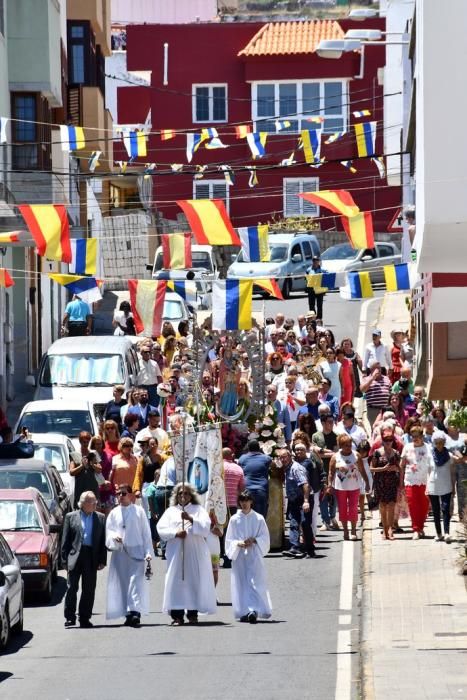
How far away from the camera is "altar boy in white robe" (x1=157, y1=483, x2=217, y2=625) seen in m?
18.3

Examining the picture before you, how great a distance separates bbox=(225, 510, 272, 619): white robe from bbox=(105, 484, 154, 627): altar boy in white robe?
932 mm

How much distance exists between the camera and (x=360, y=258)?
4866cm

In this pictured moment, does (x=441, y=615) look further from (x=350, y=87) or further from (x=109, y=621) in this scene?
(x=350, y=87)

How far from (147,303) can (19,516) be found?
33.7 ft

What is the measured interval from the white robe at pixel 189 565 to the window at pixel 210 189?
43.2 meters

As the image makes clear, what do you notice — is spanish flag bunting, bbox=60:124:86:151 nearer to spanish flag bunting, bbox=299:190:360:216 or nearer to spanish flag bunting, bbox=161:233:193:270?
spanish flag bunting, bbox=161:233:193:270

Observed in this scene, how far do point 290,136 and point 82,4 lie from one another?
14.6 meters

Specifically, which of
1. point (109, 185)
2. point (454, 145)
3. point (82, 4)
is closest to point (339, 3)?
point (109, 185)

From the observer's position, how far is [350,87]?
61.4 m

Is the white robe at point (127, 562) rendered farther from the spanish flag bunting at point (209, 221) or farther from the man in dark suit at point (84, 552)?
the spanish flag bunting at point (209, 221)

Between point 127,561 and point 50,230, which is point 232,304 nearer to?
point 50,230

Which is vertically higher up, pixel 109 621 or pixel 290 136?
pixel 290 136

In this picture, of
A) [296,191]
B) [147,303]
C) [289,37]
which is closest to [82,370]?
[147,303]

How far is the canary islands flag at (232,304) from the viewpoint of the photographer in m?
28.9
